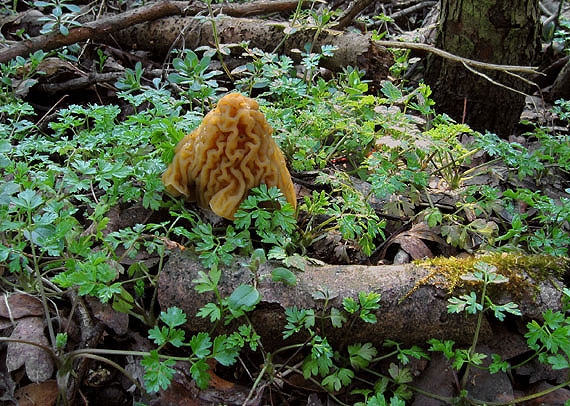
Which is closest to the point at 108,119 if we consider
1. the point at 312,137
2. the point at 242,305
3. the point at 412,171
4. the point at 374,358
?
the point at 312,137

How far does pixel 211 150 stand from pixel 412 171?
4.02 ft

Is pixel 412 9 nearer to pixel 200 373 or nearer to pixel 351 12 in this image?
pixel 351 12

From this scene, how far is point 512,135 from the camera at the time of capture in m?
4.30

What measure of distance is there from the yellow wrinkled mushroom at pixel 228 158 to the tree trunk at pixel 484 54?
88.3 inches

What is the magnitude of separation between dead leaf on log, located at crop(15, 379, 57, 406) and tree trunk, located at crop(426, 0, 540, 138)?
3.53 metres

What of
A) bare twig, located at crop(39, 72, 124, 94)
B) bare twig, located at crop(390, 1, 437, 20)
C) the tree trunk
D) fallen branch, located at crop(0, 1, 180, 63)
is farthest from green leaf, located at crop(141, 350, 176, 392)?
bare twig, located at crop(390, 1, 437, 20)

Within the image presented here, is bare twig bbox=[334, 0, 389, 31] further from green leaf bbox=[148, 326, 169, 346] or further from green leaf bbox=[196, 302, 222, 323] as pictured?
green leaf bbox=[148, 326, 169, 346]

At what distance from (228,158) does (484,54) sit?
259 cm

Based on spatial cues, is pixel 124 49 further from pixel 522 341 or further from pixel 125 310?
pixel 522 341

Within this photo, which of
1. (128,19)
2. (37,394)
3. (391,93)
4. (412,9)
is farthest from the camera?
(412,9)

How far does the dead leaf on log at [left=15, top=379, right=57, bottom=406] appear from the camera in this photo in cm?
210

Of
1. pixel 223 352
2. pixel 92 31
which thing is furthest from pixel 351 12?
pixel 223 352

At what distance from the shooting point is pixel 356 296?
2271 mm

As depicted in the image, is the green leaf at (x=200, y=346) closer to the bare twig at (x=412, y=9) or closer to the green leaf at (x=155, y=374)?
the green leaf at (x=155, y=374)
